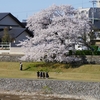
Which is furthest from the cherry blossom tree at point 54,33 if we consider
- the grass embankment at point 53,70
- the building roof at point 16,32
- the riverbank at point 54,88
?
the building roof at point 16,32

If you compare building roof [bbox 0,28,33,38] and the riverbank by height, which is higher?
building roof [bbox 0,28,33,38]

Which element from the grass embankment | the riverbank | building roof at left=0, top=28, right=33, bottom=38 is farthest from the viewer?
building roof at left=0, top=28, right=33, bottom=38

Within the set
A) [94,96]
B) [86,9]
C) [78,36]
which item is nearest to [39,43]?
[78,36]

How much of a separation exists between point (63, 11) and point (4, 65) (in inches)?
340

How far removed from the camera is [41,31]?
4478 centimetres

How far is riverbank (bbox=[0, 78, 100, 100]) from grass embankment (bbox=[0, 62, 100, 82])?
5.80m

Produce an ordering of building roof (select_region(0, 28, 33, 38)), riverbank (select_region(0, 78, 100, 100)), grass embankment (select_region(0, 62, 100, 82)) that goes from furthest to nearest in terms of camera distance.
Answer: building roof (select_region(0, 28, 33, 38)) < grass embankment (select_region(0, 62, 100, 82)) < riverbank (select_region(0, 78, 100, 100))

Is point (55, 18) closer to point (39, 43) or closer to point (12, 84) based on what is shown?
point (39, 43)

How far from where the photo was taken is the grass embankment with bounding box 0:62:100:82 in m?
37.6

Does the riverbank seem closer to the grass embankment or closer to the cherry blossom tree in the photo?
the grass embankment

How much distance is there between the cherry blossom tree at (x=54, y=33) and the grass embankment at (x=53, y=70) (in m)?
0.85

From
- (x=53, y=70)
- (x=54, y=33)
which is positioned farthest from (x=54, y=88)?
(x=54, y=33)

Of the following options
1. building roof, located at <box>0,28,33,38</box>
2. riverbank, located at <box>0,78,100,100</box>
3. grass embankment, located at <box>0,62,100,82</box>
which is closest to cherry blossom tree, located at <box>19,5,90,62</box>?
grass embankment, located at <box>0,62,100,82</box>

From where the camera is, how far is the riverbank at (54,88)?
93.0 feet
